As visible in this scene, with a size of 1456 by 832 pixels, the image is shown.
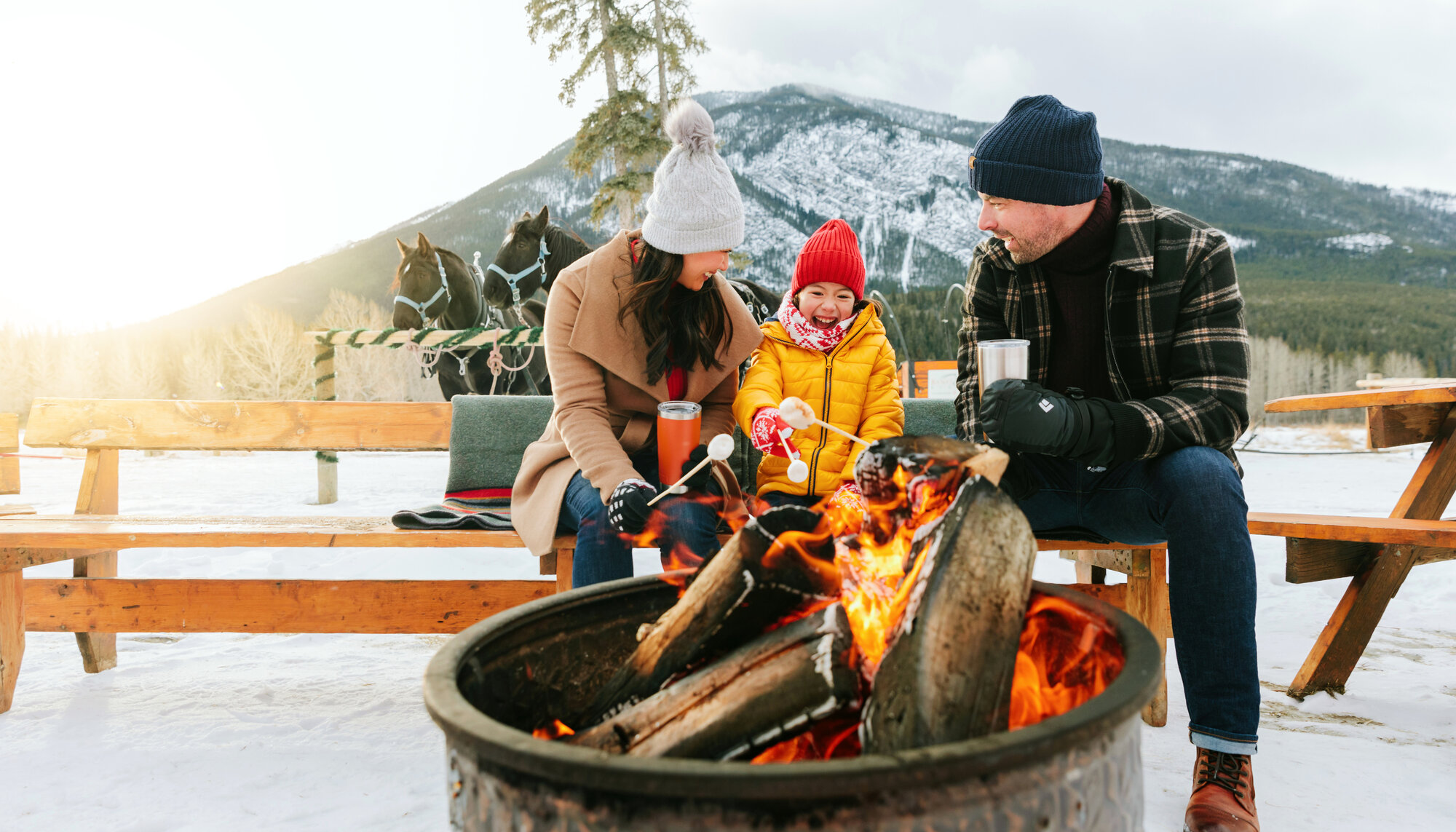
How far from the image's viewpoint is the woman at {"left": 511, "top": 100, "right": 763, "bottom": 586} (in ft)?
7.87

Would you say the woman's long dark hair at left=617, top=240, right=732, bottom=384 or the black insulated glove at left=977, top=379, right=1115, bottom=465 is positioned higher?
the woman's long dark hair at left=617, top=240, right=732, bottom=384

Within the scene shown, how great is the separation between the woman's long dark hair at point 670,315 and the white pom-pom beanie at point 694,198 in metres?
0.08

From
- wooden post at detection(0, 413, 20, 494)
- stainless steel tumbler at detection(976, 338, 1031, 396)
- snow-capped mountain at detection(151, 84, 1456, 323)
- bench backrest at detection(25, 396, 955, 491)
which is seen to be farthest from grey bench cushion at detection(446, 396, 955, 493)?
snow-capped mountain at detection(151, 84, 1456, 323)

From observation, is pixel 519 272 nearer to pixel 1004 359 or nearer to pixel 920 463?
pixel 1004 359

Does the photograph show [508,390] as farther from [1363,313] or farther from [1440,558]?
[1363,313]

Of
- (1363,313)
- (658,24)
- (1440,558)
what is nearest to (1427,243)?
(1363,313)

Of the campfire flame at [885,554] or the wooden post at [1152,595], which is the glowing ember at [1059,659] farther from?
the wooden post at [1152,595]

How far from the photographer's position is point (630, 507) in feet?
6.51

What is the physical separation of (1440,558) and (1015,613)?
270cm

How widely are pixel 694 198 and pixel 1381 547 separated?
2.67 metres

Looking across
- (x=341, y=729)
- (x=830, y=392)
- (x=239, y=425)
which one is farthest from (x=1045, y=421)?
(x=239, y=425)

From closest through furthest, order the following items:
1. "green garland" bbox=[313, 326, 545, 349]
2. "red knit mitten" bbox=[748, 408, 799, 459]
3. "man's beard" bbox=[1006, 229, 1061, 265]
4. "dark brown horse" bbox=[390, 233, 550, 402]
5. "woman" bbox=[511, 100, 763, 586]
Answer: "man's beard" bbox=[1006, 229, 1061, 265]
"red knit mitten" bbox=[748, 408, 799, 459]
"woman" bbox=[511, 100, 763, 586]
"green garland" bbox=[313, 326, 545, 349]
"dark brown horse" bbox=[390, 233, 550, 402]

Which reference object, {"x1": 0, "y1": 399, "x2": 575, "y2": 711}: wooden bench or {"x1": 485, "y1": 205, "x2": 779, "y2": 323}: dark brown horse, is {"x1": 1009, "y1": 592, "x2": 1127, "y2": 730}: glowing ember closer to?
{"x1": 0, "y1": 399, "x2": 575, "y2": 711}: wooden bench

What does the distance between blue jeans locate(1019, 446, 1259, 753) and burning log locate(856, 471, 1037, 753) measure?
2.82 feet
